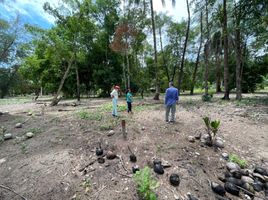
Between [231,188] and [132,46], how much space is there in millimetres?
18592

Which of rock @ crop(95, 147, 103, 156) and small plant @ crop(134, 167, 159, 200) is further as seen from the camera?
rock @ crop(95, 147, 103, 156)

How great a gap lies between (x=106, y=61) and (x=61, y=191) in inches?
959

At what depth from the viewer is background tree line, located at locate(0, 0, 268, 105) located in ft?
48.0

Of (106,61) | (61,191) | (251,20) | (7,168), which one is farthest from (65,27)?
(61,191)

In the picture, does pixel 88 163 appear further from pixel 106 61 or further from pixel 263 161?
pixel 106 61

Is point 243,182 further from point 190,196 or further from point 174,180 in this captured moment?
point 174,180

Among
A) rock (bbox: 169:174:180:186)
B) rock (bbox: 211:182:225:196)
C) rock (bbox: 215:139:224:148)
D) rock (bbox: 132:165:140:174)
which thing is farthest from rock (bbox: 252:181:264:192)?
rock (bbox: 132:165:140:174)

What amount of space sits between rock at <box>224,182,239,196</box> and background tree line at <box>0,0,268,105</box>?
9919 mm

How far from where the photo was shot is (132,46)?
20984mm

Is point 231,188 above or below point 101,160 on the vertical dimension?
below

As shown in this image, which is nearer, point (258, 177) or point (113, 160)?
point (258, 177)

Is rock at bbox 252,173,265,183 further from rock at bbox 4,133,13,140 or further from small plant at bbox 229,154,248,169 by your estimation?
rock at bbox 4,133,13,140

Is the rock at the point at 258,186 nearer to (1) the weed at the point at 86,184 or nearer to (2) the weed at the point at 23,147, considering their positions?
(1) the weed at the point at 86,184

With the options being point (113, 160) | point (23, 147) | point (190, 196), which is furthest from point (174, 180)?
point (23, 147)
